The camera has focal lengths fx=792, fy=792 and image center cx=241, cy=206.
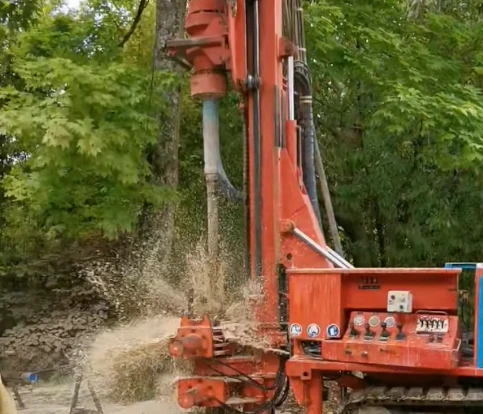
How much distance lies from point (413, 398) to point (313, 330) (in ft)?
2.28

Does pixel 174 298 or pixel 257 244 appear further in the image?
pixel 174 298

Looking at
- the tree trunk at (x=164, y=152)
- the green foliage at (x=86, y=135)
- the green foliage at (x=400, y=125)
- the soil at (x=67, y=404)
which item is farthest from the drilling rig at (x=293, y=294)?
the tree trunk at (x=164, y=152)

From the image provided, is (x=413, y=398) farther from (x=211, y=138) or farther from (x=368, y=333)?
(x=211, y=138)

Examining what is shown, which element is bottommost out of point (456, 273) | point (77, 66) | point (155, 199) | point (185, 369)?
point (185, 369)

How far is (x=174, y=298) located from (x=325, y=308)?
6.95ft

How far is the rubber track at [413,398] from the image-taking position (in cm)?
441

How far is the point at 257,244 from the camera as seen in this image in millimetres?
5578

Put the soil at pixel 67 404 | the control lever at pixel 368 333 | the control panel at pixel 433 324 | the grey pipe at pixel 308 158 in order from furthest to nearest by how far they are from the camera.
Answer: the soil at pixel 67 404, the grey pipe at pixel 308 158, the control lever at pixel 368 333, the control panel at pixel 433 324

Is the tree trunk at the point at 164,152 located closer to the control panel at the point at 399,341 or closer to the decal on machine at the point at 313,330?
the decal on machine at the point at 313,330

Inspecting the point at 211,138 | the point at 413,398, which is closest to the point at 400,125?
the point at 211,138

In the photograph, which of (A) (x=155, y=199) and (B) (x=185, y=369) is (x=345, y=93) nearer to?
(A) (x=155, y=199)

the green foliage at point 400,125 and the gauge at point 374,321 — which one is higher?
the green foliage at point 400,125

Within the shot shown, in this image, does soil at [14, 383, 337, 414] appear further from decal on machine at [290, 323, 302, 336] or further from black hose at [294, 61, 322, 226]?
black hose at [294, 61, 322, 226]

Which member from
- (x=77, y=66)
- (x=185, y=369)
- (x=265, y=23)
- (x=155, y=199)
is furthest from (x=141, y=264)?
(x=265, y=23)
